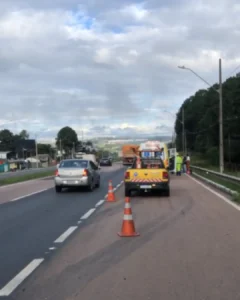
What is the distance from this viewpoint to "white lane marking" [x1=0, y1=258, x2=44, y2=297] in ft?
20.4

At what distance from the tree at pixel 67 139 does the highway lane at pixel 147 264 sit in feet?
564

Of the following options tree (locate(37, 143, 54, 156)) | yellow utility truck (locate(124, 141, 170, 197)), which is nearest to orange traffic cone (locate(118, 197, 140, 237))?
yellow utility truck (locate(124, 141, 170, 197))

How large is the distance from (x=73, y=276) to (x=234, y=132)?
69548 millimetres

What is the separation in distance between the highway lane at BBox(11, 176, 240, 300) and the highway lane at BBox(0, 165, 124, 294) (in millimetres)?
484

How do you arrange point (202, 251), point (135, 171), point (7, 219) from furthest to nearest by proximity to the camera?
1. point (135, 171)
2. point (7, 219)
3. point (202, 251)

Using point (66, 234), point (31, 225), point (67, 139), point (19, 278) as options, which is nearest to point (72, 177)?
point (31, 225)

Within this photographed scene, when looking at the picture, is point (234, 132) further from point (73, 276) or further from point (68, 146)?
point (68, 146)

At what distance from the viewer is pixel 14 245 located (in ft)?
30.9

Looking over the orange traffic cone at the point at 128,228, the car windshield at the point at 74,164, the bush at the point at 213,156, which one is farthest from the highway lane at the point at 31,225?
the bush at the point at 213,156

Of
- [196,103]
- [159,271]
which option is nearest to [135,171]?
[159,271]

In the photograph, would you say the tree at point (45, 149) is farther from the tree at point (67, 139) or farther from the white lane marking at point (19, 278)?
the white lane marking at point (19, 278)

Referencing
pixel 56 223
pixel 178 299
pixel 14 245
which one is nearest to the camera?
pixel 178 299

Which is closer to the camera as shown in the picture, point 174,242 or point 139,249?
point 139,249

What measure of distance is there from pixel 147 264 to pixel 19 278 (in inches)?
77.1
